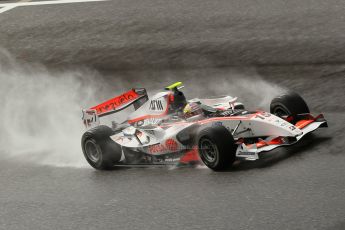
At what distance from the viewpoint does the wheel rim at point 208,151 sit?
10.8 meters

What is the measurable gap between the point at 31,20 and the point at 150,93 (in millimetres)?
6859

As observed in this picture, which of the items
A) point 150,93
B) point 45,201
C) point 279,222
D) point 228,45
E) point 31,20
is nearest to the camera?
point 279,222

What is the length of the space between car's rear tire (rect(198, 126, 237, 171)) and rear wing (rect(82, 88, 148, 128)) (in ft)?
7.65

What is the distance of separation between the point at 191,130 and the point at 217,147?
39.4 inches

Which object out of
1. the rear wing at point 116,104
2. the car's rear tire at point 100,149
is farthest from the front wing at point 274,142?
the rear wing at point 116,104

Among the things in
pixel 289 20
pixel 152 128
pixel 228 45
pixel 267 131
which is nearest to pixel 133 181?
pixel 152 128

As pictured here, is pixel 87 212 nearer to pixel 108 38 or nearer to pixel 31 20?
pixel 108 38

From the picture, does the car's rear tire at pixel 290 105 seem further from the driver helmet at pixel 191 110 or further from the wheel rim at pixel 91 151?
the wheel rim at pixel 91 151

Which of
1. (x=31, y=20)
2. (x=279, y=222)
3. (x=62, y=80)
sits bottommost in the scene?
(x=279, y=222)

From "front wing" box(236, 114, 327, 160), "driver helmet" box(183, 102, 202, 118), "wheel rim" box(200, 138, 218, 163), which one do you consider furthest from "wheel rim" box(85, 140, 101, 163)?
"front wing" box(236, 114, 327, 160)

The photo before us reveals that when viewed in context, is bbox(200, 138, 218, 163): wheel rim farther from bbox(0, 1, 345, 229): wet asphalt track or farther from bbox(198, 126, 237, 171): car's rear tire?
bbox(0, 1, 345, 229): wet asphalt track

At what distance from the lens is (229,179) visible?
1048cm

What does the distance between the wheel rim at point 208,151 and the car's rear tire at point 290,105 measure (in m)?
1.62

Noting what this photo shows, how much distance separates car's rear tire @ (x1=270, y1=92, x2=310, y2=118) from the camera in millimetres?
11773
